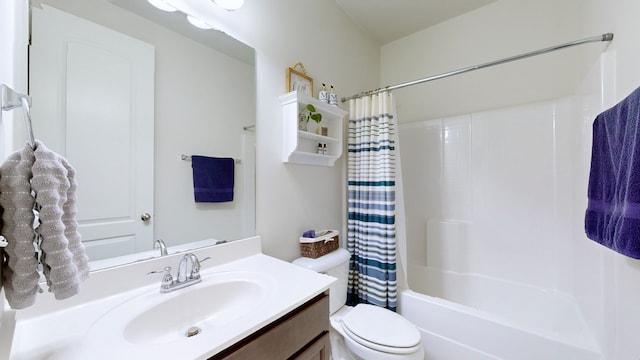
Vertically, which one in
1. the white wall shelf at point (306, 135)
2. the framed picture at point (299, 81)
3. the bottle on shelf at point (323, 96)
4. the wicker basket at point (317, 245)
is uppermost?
the framed picture at point (299, 81)

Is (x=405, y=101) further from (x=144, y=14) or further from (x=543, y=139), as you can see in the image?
(x=144, y=14)

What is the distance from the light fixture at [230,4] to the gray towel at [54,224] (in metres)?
1.03

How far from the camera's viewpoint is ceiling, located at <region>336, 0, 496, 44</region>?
1.94 metres

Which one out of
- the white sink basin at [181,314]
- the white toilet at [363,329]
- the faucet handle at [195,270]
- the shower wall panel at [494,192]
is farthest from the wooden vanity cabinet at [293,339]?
the shower wall panel at [494,192]

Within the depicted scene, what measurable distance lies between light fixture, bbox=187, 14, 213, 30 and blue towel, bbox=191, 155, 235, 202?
0.61 metres

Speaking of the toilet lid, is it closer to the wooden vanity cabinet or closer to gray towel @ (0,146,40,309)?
the wooden vanity cabinet

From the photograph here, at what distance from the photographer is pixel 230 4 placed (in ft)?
3.75

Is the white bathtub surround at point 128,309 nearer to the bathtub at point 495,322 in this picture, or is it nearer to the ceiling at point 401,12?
the bathtub at point 495,322

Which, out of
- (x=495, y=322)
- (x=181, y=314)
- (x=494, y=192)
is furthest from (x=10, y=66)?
(x=494, y=192)

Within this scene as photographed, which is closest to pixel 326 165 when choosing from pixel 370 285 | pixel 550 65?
pixel 370 285

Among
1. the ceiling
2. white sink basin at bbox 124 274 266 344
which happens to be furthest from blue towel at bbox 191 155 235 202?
the ceiling

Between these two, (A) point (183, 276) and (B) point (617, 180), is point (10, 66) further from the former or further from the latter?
(B) point (617, 180)

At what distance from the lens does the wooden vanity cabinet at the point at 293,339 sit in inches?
26.3

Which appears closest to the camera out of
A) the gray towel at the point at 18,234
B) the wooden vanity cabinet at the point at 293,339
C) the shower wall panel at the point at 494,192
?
the gray towel at the point at 18,234
